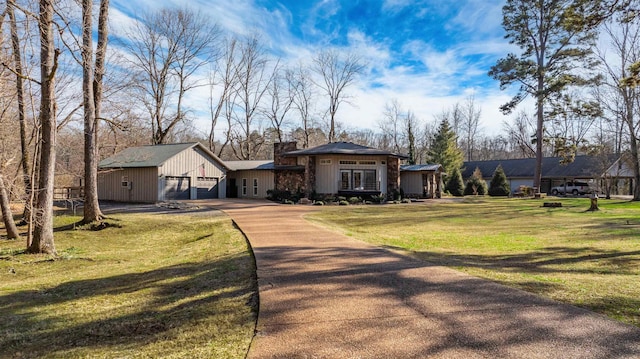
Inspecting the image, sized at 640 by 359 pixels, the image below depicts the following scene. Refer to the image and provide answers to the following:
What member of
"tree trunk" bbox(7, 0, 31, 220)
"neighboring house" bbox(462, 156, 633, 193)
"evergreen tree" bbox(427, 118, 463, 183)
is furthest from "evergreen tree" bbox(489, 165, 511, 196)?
"tree trunk" bbox(7, 0, 31, 220)

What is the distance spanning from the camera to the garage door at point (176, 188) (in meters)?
25.3

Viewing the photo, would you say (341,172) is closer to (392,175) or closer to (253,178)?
(392,175)

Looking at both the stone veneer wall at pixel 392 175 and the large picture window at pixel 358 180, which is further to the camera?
Answer: the stone veneer wall at pixel 392 175

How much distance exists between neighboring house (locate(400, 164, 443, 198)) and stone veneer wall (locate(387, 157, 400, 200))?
466 centimetres

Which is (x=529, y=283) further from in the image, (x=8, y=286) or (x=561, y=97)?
(x=561, y=97)

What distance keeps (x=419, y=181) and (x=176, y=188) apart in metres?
18.6

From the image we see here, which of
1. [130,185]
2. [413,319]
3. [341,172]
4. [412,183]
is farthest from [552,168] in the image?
[413,319]

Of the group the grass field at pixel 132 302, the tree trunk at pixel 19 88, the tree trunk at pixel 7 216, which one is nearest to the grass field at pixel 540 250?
the grass field at pixel 132 302

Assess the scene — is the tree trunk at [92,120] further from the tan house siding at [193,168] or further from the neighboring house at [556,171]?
the neighboring house at [556,171]

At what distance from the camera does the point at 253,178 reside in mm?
29984

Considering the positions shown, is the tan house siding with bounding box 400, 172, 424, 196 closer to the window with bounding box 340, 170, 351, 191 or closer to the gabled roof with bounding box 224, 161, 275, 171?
the window with bounding box 340, 170, 351, 191

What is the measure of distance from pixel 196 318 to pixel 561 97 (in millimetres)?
33853

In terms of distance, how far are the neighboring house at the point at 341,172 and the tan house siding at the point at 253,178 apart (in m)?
2.52

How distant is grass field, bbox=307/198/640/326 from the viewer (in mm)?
4898
